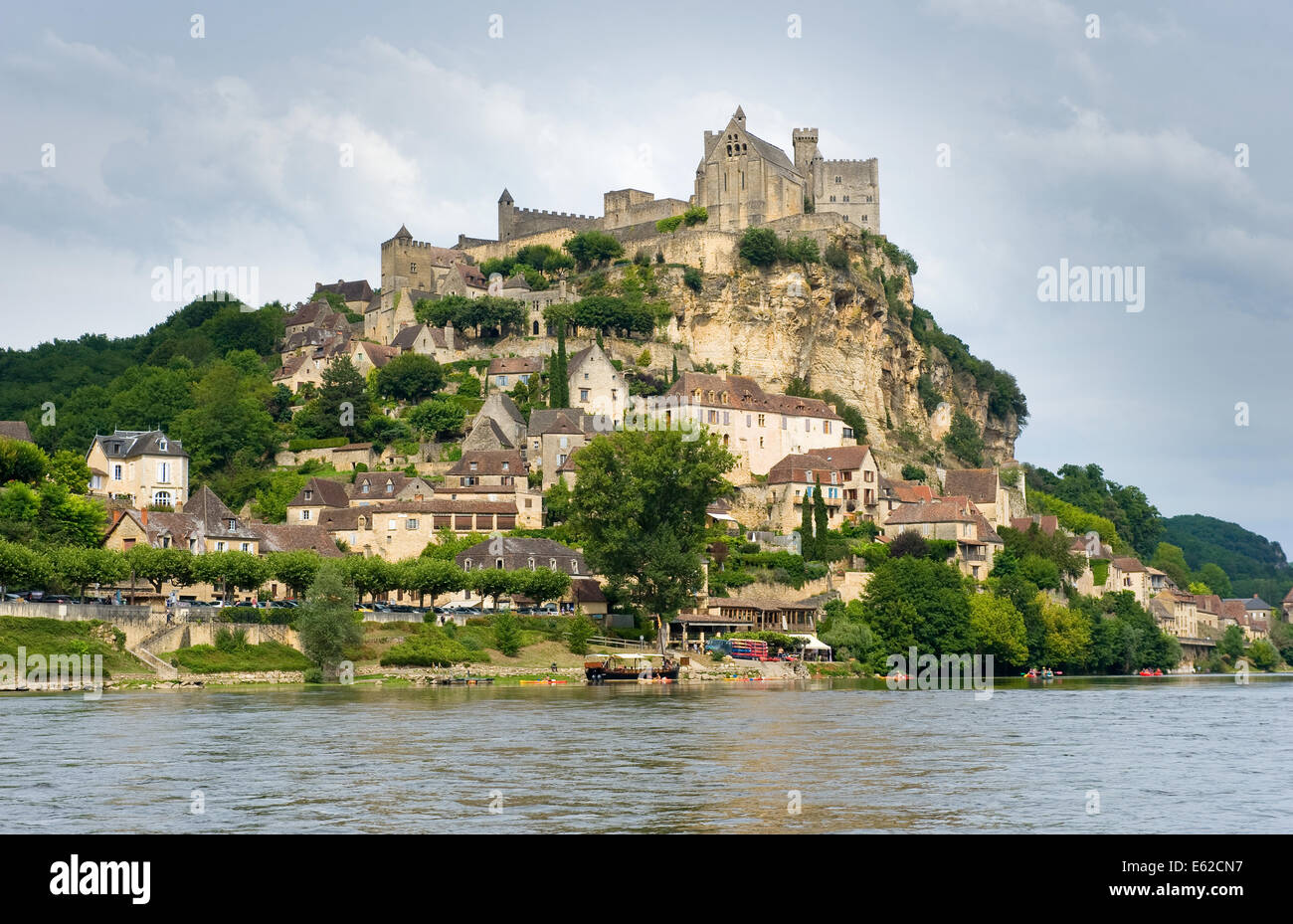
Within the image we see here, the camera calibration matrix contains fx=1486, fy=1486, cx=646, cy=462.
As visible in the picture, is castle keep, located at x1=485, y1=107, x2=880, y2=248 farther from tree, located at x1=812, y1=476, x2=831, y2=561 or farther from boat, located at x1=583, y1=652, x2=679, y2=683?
boat, located at x1=583, y1=652, x2=679, y2=683

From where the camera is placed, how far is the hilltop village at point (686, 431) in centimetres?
8988

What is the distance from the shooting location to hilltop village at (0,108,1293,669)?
295 feet

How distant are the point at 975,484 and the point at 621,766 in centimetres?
8189

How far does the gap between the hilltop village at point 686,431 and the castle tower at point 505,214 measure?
1.08ft

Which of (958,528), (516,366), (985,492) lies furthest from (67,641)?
(985,492)

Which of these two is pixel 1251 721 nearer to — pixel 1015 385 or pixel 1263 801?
pixel 1263 801

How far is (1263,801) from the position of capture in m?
29.3

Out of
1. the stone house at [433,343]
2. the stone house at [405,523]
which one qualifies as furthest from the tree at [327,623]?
the stone house at [433,343]

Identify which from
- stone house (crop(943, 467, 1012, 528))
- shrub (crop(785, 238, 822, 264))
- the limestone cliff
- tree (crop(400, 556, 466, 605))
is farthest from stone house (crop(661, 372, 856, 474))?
tree (crop(400, 556, 466, 605))

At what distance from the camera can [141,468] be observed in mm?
95500

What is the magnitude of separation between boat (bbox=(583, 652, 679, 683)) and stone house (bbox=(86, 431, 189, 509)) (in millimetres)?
33652

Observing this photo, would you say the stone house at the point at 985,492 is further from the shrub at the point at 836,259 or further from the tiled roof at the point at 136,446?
the tiled roof at the point at 136,446

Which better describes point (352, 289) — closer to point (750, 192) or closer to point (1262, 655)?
point (750, 192)

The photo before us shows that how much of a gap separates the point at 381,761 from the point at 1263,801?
18876mm
